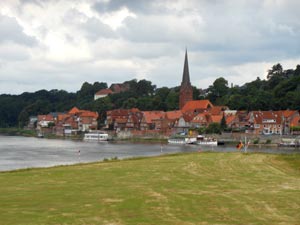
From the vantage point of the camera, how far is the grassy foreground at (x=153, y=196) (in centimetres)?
1372

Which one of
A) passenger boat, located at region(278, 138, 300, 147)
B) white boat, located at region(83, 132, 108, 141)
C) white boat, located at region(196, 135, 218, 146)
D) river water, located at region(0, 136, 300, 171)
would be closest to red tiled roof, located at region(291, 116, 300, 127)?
passenger boat, located at region(278, 138, 300, 147)

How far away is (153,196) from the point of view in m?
16.9

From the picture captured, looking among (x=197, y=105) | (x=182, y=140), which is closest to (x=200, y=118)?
(x=197, y=105)

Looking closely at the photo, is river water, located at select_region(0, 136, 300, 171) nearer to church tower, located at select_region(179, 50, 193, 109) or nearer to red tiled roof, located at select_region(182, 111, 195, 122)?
red tiled roof, located at select_region(182, 111, 195, 122)

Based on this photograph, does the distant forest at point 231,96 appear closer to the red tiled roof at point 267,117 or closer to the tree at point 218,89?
the tree at point 218,89

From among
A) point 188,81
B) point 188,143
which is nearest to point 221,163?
point 188,143

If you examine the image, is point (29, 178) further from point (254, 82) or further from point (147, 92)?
point (147, 92)

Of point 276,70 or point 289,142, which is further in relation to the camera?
point 276,70

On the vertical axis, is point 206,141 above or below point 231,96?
below

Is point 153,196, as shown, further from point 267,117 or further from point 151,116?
point 151,116

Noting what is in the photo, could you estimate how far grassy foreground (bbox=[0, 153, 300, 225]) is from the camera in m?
13.7

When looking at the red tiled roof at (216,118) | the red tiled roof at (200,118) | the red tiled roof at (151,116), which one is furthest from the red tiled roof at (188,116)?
the red tiled roof at (216,118)

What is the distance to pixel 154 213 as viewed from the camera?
46.3ft

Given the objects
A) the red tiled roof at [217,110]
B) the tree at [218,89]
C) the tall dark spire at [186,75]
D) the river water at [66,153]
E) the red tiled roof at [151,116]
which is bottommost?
the river water at [66,153]
